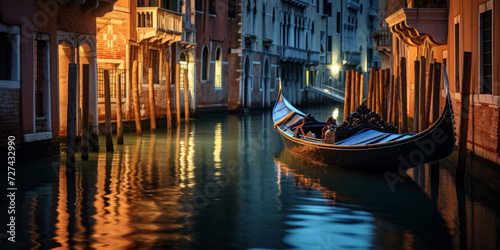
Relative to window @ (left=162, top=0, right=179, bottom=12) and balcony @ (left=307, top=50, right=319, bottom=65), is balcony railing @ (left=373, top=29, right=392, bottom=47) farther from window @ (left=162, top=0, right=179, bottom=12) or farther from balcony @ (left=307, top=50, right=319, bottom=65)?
balcony @ (left=307, top=50, right=319, bottom=65)

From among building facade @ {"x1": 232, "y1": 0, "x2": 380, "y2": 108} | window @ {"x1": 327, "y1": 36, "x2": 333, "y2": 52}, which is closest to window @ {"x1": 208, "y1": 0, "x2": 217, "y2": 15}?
building facade @ {"x1": 232, "y1": 0, "x2": 380, "y2": 108}

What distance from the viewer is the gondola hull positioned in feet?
26.5

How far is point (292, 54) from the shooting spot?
32.9 meters

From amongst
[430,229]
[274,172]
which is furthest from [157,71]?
[430,229]

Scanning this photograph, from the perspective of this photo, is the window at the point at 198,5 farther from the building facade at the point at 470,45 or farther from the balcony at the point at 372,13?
the balcony at the point at 372,13

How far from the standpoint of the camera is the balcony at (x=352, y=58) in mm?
40737

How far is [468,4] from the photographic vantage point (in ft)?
33.1

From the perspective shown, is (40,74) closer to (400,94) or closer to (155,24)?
(400,94)

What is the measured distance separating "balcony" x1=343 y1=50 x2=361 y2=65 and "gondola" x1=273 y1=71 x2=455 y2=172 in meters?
29.1

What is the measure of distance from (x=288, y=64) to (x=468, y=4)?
23.1 metres

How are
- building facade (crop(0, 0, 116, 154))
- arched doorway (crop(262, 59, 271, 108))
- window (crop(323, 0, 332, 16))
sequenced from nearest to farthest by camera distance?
1. building facade (crop(0, 0, 116, 154))
2. arched doorway (crop(262, 59, 271, 108))
3. window (crop(323, 0, 332, 16))

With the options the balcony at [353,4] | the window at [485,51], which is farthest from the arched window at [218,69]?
the balcony at [353,4]

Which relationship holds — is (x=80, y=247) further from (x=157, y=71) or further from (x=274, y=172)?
(x=157, y=71)

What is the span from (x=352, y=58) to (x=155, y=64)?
2453cm
